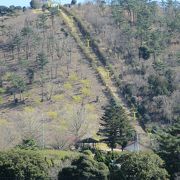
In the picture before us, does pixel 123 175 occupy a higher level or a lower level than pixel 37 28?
lower

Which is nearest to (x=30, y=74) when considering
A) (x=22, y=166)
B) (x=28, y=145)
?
(x=28, y=145)

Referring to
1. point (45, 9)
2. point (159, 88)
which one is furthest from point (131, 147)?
point (45, 9)

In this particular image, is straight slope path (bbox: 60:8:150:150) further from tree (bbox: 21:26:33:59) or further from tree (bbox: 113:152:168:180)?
tree (bbox: 113:152:168:180)

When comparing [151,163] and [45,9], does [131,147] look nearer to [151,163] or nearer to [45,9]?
[151,163]

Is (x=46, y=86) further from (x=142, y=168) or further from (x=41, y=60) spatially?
(x=142, y=168)

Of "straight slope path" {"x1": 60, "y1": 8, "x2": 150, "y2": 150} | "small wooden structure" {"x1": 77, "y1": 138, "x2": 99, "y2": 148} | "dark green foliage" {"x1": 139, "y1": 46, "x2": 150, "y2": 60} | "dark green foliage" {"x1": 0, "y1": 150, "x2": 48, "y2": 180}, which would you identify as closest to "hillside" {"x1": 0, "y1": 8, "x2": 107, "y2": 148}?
"straight slope path" {"x1": 60, "y1": 8, "x2": 150, "y2": 150}

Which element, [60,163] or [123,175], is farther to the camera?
[60,163]

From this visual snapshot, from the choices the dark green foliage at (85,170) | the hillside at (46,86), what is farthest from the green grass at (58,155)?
the hillside at (46,86)
